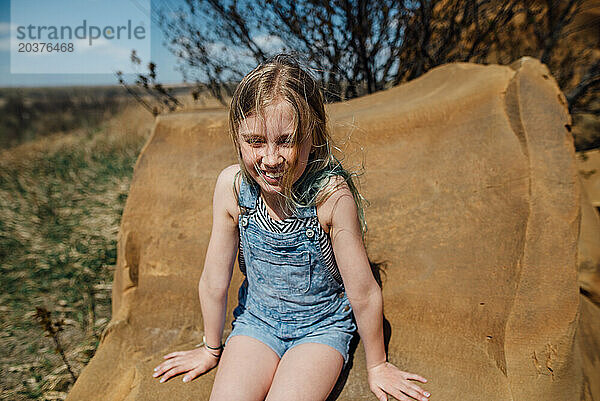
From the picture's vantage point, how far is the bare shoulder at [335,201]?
1.65 m

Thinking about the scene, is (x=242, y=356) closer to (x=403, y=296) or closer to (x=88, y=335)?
(x=403, y=296)

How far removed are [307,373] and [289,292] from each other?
1.05ft

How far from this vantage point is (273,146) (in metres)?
1.51

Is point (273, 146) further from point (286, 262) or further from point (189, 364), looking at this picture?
point (189, 364)

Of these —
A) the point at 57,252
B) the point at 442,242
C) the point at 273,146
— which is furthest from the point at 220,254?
the point at 57,252

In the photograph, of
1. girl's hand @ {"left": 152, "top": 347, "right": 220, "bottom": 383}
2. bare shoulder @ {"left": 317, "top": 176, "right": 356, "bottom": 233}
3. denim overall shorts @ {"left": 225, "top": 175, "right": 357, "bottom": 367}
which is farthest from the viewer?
girl's hand @ {"left": 152, "top": 347, "right": 220, "bottom": 383}

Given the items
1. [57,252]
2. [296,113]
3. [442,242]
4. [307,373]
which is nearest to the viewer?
[296,113]

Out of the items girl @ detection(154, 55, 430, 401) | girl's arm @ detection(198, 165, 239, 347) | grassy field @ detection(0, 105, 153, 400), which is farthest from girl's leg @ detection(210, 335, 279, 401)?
grassy field @ detection(0, 105, 153, 400)

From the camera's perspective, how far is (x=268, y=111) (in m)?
1.49

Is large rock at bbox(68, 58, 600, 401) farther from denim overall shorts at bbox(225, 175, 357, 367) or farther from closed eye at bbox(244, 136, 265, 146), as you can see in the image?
closed eye at bbox(244, 136, 265, 146)

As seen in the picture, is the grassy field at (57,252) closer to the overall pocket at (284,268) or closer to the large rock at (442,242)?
the large rock at (442,242)

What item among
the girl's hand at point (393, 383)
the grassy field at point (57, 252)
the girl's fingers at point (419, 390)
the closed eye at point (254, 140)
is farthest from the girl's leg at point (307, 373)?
the grassy field at point (57, 252)

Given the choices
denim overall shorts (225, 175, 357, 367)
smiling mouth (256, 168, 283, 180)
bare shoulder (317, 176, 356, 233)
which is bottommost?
denim overall shorts (225, 175, 357, 367)

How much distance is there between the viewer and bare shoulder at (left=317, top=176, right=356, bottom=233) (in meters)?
1.65
